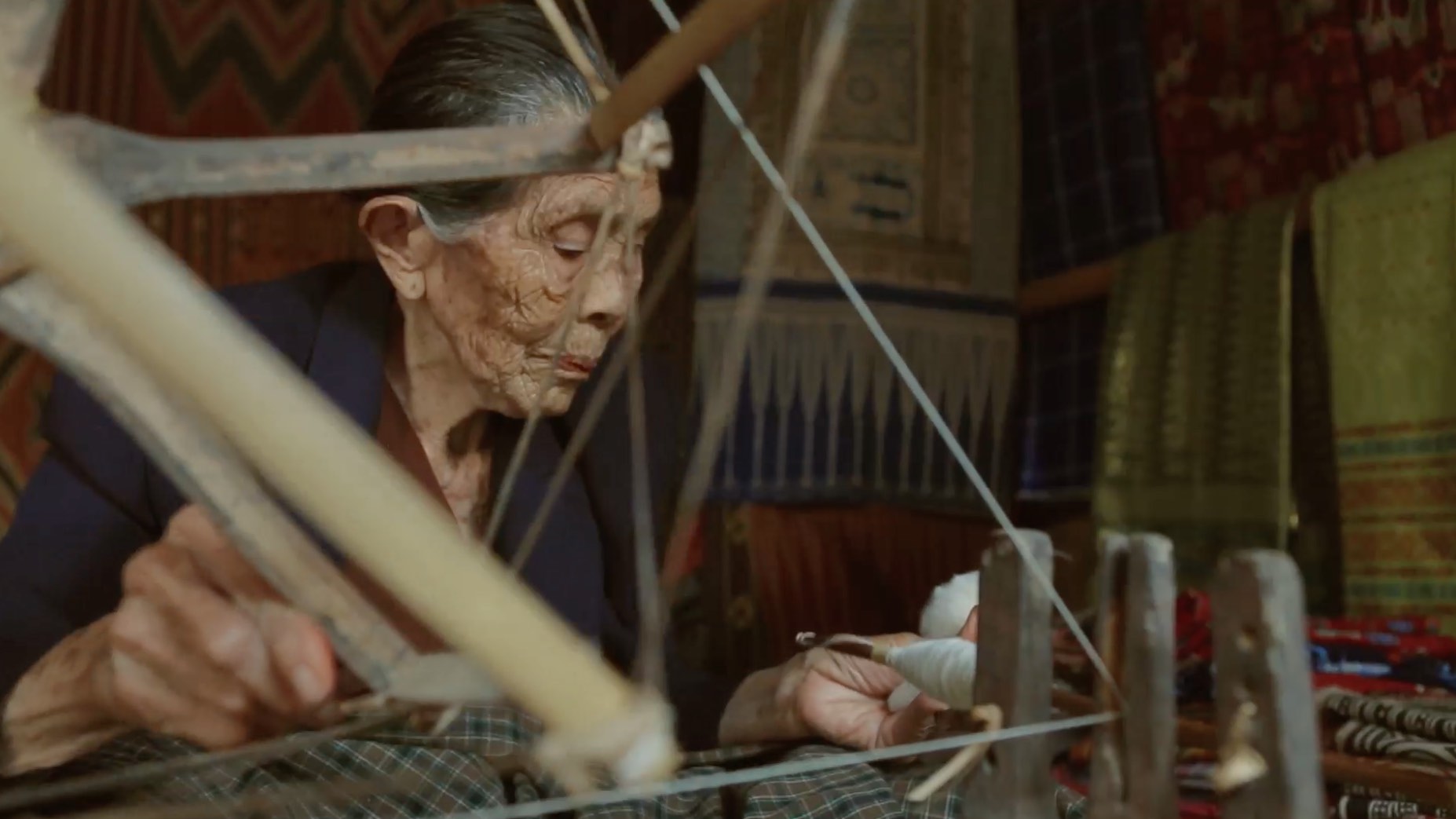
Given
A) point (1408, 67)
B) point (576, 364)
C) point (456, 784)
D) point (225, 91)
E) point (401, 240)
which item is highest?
point (225, 91)

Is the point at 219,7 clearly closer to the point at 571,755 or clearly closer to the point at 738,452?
the point at 738,452

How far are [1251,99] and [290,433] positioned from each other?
1635 millimetres

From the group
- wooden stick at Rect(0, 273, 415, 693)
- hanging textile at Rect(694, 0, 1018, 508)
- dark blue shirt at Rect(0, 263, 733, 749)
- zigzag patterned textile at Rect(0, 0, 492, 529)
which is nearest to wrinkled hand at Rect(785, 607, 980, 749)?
dark blue shirt at Rect(0, 263, 733, 749)

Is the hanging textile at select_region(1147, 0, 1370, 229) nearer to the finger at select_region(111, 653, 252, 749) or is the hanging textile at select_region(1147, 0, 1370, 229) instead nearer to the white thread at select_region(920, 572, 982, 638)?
the white thread at select_region(920, 572, 982, 638)

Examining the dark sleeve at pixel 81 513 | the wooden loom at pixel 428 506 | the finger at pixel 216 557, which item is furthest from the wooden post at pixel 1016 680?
the dark sleeve at pixel 81 513

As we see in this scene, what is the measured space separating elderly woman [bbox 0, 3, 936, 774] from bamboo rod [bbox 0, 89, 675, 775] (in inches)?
16.0

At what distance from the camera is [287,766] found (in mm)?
819

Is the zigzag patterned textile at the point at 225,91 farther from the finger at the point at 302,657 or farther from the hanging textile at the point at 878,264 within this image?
the finger at the point at 302,657

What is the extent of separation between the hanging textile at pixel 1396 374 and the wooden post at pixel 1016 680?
2.94ft

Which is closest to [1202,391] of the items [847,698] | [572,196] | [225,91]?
[847,698]

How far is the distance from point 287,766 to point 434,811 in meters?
0.10

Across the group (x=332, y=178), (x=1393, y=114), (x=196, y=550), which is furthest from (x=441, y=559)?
(x=1393, y=114)

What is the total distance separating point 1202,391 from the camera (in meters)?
1.60

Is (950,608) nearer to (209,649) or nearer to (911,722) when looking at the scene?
(911,722)
